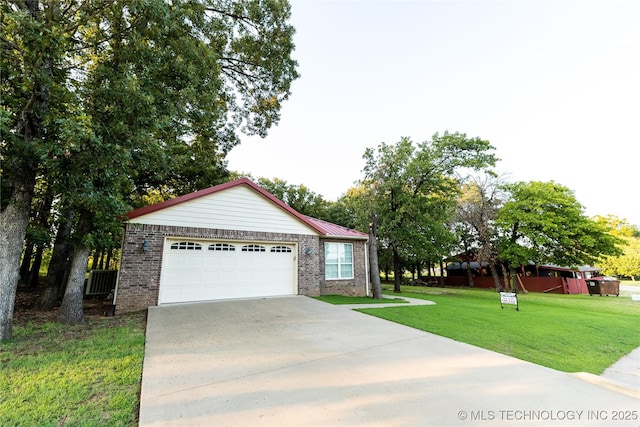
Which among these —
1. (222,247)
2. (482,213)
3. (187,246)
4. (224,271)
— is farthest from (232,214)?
(482,213)

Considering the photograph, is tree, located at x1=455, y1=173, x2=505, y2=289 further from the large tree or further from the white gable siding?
the large tree

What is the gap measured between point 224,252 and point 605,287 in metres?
27.9

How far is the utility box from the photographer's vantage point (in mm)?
19594

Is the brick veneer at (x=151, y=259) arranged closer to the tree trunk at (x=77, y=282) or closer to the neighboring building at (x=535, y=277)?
the tree trunk at (x=77, y=282)

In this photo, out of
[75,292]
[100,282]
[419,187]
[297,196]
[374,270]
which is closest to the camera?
[75,292]

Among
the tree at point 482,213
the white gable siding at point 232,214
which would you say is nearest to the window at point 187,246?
the white gable siding at point 232,214

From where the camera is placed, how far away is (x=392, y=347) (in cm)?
446

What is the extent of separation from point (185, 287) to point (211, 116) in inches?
230

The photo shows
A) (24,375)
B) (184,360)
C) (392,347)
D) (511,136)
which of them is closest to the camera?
(24,375)

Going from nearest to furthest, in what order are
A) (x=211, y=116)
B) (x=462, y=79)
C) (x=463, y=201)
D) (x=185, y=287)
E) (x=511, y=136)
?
(x=185, y=287) → (x=211, y=116) → (x=462, y=79) → (x=511, y=136) → (x=463, y=201)

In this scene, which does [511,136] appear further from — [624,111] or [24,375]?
[24,375]

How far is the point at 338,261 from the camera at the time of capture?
12.0 m

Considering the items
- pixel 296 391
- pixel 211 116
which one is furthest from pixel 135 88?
pixel 296 391

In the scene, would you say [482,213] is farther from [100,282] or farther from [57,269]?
[57,269]
